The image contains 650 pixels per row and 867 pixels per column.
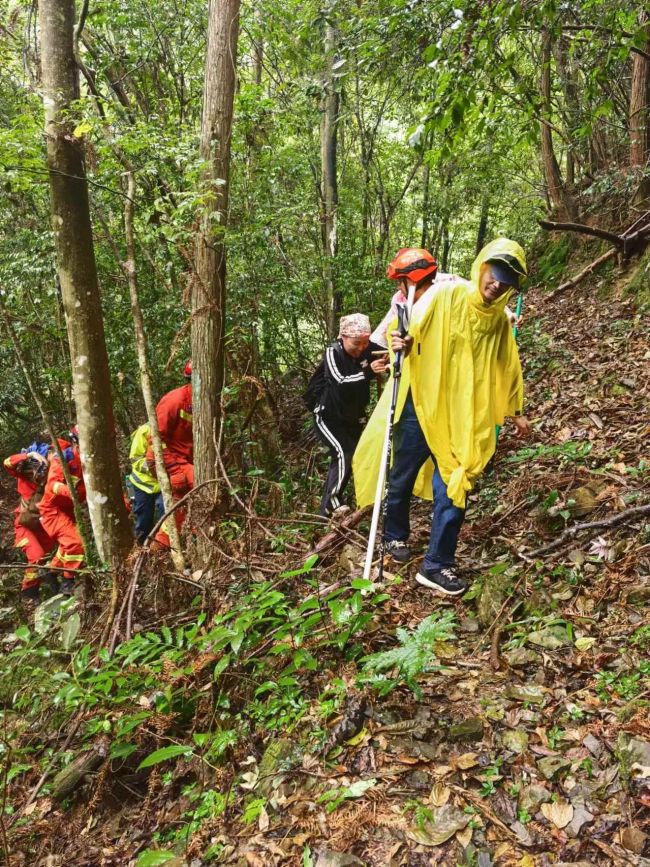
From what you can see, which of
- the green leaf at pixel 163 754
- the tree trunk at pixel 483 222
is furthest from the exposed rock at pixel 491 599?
the tree trunk at pixel 483 222

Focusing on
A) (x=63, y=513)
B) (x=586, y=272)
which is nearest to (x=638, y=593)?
(x=63, y=513)

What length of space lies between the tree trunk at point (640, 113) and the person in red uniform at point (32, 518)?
9.16 metres

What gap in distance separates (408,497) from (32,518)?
5.69 metres

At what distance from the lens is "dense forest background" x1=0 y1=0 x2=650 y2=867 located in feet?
8.00

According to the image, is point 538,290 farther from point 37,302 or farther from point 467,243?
point 37,302

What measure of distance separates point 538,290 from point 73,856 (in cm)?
1058

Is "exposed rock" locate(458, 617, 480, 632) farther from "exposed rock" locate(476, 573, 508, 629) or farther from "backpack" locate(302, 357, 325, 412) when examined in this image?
"backpack" locate(302, 357, 325, 412)

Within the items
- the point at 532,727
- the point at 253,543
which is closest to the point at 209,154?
the point at 253,543

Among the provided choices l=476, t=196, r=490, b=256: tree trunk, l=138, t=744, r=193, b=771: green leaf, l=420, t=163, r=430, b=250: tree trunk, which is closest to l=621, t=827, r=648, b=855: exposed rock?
l=138, t=744, r=193, b=771: green leaf

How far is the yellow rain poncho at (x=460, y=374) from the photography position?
11.9 ft

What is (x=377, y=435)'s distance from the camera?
443 cm

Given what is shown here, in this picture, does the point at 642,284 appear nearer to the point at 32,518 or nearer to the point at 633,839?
the point at 633,839

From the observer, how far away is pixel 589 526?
3713mm

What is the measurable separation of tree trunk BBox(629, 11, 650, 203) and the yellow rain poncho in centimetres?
580
